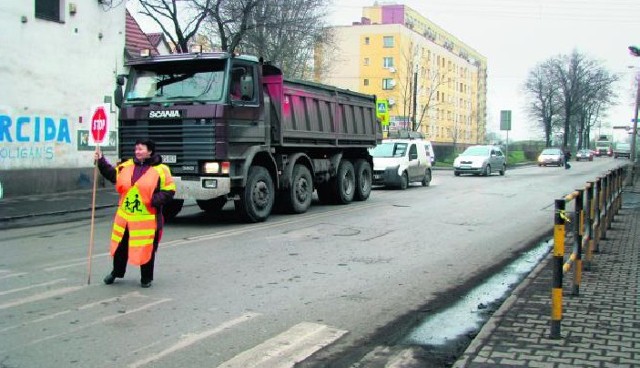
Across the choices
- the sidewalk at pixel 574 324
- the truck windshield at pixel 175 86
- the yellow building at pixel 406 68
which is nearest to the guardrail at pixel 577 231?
the sidewalk at pixel 574 324

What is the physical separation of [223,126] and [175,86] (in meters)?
1.41

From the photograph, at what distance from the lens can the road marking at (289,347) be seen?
14.9 ft

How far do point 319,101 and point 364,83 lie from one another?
68998 mm

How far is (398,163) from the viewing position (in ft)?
73.7

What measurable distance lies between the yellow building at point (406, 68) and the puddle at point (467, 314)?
191ft

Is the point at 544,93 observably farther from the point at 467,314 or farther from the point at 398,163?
the point at 467,314

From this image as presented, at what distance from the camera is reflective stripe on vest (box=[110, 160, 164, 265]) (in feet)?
22.1

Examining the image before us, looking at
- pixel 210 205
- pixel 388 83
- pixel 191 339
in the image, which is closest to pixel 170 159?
pixel 210 205

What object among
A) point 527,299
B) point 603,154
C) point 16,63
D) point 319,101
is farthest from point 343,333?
point 603,154

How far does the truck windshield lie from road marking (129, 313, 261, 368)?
252 inches

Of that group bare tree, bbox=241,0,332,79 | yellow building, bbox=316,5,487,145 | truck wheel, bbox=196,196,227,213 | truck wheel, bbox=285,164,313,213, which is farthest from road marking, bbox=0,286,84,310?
yellow building, bbox=316,5,487,145

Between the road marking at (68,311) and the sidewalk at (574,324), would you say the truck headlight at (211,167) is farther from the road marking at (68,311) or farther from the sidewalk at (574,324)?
the sidewalk at (574,324)

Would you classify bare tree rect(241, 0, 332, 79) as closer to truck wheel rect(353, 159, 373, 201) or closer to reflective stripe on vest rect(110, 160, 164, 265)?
truck wheel rect(353, 159, 373, 201)

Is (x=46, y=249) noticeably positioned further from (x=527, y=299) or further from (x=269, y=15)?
(x=269, y=15)
